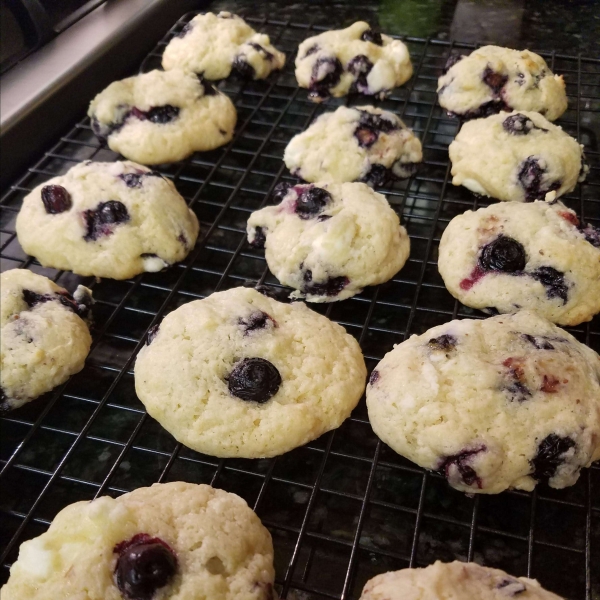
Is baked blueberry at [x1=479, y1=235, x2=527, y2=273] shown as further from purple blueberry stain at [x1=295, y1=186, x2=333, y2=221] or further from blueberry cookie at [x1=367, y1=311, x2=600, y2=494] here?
purple blueberry stain at [x1=295, y1=186, x2=333, y2=221]

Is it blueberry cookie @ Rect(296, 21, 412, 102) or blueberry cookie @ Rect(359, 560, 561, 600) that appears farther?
blueberry cookie @ Rect(296, 21, 412, 102)

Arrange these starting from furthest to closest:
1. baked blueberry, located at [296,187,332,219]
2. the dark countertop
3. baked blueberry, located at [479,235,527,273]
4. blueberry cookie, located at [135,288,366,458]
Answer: the dark countertop, baked blueberry, located at [296,187,332,219], baked blueberry, located at [479,235,527,273], blueberry cookie, located at [135,288,366,458]

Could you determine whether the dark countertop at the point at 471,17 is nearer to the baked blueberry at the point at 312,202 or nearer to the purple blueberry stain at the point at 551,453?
the baked blueberry at the point at 312,202

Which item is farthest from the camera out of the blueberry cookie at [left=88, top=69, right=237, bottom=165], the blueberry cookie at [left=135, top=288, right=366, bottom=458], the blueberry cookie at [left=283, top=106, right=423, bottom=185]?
the blueberry cookie at [left=88, top=69, right=237, bottom=165]

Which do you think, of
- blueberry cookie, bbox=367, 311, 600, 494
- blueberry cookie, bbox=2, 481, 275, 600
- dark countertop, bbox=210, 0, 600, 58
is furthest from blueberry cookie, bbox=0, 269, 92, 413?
dark countertop, bbox=210, 0, 600, 58

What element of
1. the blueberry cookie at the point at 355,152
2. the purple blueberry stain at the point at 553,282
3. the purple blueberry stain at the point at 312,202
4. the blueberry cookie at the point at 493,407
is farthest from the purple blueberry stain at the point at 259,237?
the purple blueberry stain at the point at 553,282
